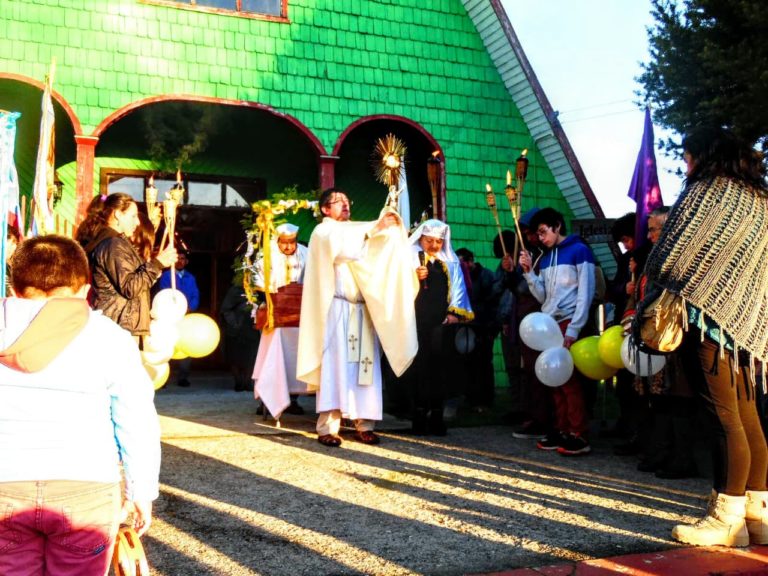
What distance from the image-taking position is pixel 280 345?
8.30 m

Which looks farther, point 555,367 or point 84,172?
point 84,172

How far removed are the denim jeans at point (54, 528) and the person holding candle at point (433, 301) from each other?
536 cm

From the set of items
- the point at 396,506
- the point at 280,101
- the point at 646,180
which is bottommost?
the point at 396,506

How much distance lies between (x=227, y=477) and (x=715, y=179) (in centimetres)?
356

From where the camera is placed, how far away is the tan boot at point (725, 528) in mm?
4039

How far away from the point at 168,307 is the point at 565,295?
3.22 m

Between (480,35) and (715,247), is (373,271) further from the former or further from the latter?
(480,35)

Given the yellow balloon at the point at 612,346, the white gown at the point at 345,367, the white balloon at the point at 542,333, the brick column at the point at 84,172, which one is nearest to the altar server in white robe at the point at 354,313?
the white gown at the point at 345,367

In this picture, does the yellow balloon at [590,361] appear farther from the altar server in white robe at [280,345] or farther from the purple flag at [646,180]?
the altar server in white robe at [280,345]

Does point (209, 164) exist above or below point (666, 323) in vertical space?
above

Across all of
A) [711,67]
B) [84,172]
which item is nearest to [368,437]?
[84,172]

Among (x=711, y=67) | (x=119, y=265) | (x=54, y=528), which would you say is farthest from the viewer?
(x=711, y=67)

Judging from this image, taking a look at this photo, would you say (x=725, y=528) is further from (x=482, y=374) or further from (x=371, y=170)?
(x=371, y=170)

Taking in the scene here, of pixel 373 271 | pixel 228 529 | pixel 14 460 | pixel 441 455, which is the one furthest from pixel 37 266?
pixel 373 271
